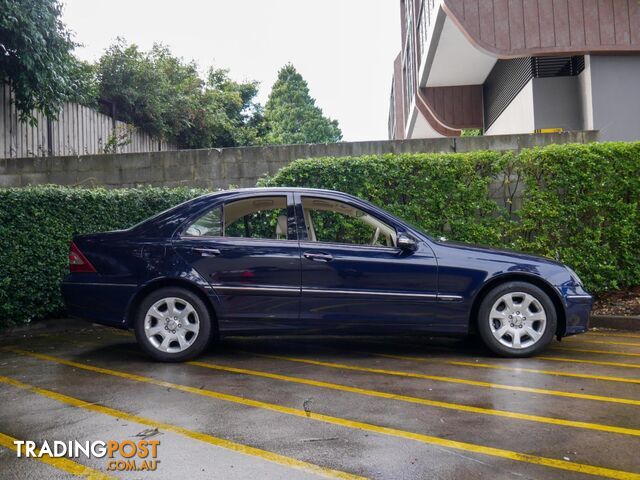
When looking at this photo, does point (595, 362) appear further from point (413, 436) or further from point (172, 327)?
point (172, 327)

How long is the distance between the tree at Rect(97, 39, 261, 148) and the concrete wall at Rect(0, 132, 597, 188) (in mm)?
5215

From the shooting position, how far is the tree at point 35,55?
10102 mm

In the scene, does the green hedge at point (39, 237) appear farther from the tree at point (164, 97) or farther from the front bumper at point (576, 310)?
the tree at point (164, 97)

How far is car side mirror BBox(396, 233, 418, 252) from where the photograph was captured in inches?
212

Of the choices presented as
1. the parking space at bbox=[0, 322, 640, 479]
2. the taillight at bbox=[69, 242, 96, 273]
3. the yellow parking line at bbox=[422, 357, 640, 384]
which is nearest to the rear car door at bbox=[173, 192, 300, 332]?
the parking space at bbox=[0, 322, 640, 479]

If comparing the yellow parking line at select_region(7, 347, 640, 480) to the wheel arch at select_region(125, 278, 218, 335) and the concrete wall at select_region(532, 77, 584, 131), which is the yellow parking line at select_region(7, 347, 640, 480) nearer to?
the wheel arch at select_region(125, 278, 218, 335)

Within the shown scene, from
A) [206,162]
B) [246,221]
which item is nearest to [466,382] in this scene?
[246,221]

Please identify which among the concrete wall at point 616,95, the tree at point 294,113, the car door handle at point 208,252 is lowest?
the car door handle at point 208,252

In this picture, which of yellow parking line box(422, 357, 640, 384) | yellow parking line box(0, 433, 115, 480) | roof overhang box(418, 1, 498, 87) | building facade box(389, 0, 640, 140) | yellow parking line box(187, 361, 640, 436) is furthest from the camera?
roof overhang box(418, 1, 498, 87)

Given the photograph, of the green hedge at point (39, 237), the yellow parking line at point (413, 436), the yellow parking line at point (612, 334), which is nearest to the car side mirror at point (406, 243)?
the yellow parking line at point (413, 436)

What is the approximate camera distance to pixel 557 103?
1327cm

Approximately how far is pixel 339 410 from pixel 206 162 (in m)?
6.78

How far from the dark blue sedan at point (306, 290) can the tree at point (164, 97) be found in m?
10.6

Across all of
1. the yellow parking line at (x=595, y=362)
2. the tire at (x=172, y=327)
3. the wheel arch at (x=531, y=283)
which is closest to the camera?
the yellow parking line at (x=595, y=362)
